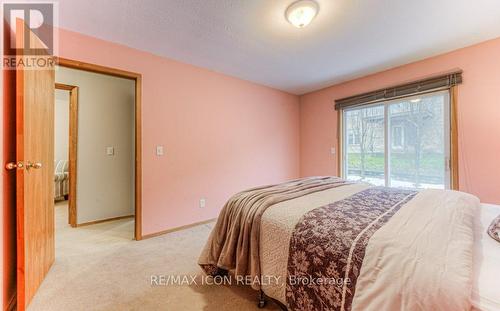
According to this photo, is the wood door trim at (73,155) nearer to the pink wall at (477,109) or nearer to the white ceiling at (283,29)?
the white ceiling at (283,29)

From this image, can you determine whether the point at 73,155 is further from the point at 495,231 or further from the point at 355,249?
the point at 495,231

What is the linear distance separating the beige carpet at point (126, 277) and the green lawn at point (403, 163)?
287 centimetres

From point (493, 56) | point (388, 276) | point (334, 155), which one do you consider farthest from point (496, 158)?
point (388, 276)

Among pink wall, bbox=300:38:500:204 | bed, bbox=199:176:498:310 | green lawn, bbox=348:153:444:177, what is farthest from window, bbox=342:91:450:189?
bed, bbox=199:176:498:310

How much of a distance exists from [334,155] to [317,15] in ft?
8.61

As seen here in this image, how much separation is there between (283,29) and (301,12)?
0.37 meters

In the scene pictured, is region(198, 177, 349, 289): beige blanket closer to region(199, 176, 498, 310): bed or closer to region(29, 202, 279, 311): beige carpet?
region(199, 176, 498, 310): bed

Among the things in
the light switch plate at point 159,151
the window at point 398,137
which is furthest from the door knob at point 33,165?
the window at point 398,137

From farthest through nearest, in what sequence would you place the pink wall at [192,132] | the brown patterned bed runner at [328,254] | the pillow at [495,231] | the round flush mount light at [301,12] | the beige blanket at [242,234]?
the pink wall at [192,132] → the round flush mount light at [301,12] → the beige blanket at [242,234] → the pillow at [495,231] → the brown patterned bed runner at [328,254]

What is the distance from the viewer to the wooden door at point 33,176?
1.40 m

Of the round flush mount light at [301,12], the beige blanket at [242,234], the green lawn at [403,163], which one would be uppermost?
the round flush mount light at [301,12]

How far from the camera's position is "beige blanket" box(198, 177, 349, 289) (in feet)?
4.58

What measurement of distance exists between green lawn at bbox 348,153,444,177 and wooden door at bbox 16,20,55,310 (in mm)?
4156

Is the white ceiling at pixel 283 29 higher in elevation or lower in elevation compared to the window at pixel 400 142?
higher
